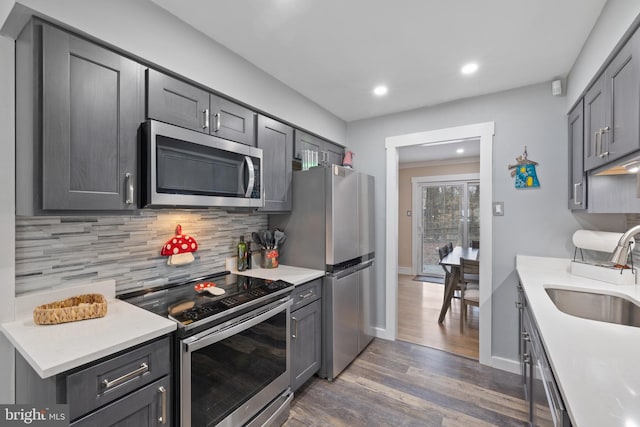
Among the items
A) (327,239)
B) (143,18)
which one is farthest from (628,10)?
(143,18)

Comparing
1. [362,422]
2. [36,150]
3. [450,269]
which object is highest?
[36,150]

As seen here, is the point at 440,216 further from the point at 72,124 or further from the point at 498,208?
the point at 72,124

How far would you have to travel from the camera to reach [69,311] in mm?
1257

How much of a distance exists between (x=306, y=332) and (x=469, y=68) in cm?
234

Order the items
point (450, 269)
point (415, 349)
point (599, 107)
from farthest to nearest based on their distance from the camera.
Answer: point (450, 269), point (415, 349), point (599, 107)

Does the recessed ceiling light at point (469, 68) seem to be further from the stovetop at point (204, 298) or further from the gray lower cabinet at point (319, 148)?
the stovetop at point (204, 298)

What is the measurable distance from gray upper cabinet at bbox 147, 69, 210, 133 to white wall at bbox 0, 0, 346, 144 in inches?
2.7

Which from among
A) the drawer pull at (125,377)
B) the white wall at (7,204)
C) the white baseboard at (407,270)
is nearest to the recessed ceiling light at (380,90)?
the white wall at (7,204)

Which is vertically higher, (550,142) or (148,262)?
(550,142)

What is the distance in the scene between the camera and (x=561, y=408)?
0.81 metres

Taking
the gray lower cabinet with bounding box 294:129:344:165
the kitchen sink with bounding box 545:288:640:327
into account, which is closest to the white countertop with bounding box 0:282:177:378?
the gray lower cabinet with bounding box 294:129:344:165

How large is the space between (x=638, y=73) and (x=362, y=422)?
2.33 meters

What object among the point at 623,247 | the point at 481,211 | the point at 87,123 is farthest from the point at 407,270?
the point at 87,123

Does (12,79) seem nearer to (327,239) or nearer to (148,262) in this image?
(148,262)
